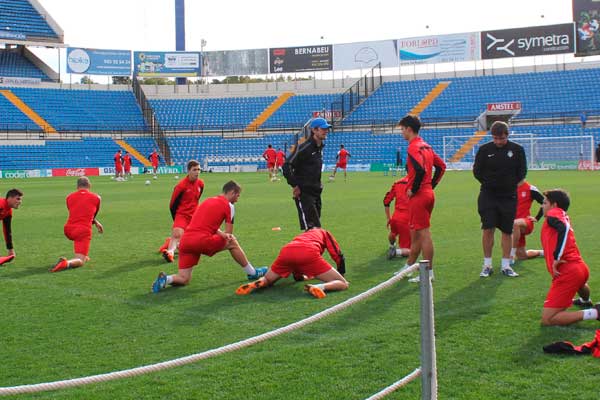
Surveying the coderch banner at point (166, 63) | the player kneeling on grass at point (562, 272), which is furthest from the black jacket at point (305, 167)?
the coderch banner at point (166, 63)

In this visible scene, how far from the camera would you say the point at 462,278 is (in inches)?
320

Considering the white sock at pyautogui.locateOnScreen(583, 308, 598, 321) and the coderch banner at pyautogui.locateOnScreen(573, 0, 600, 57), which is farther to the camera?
the coderch banner at pyautogui.locateOnScreen(573, 0, 600, 57)

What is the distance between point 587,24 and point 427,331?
57.4 m

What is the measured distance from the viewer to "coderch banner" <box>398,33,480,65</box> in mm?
59812

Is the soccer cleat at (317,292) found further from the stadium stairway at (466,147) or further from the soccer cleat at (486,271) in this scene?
the stadium stairway at (466,147)

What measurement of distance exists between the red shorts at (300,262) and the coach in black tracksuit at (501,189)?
216 cm

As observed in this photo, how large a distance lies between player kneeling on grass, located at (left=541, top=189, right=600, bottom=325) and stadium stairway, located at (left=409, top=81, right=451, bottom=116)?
50.3 meters

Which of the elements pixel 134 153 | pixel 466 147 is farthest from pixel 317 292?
pixel 134 153

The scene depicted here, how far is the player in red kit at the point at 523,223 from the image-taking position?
940cm

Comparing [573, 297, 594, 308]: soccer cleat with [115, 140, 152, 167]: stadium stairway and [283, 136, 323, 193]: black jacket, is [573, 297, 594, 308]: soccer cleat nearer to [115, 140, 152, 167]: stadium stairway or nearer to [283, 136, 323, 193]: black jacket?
[283, 136, 323, 193]: black jacket

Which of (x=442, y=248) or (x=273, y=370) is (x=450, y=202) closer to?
(x=442, y=248)

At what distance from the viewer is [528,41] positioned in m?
58.0

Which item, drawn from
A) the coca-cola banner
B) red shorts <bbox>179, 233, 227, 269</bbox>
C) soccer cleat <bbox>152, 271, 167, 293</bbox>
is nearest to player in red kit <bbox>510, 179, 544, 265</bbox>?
red shorts <bbox>179, 233, 227, 269</bbox>

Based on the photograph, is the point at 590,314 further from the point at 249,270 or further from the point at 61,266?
the point at 61,266
